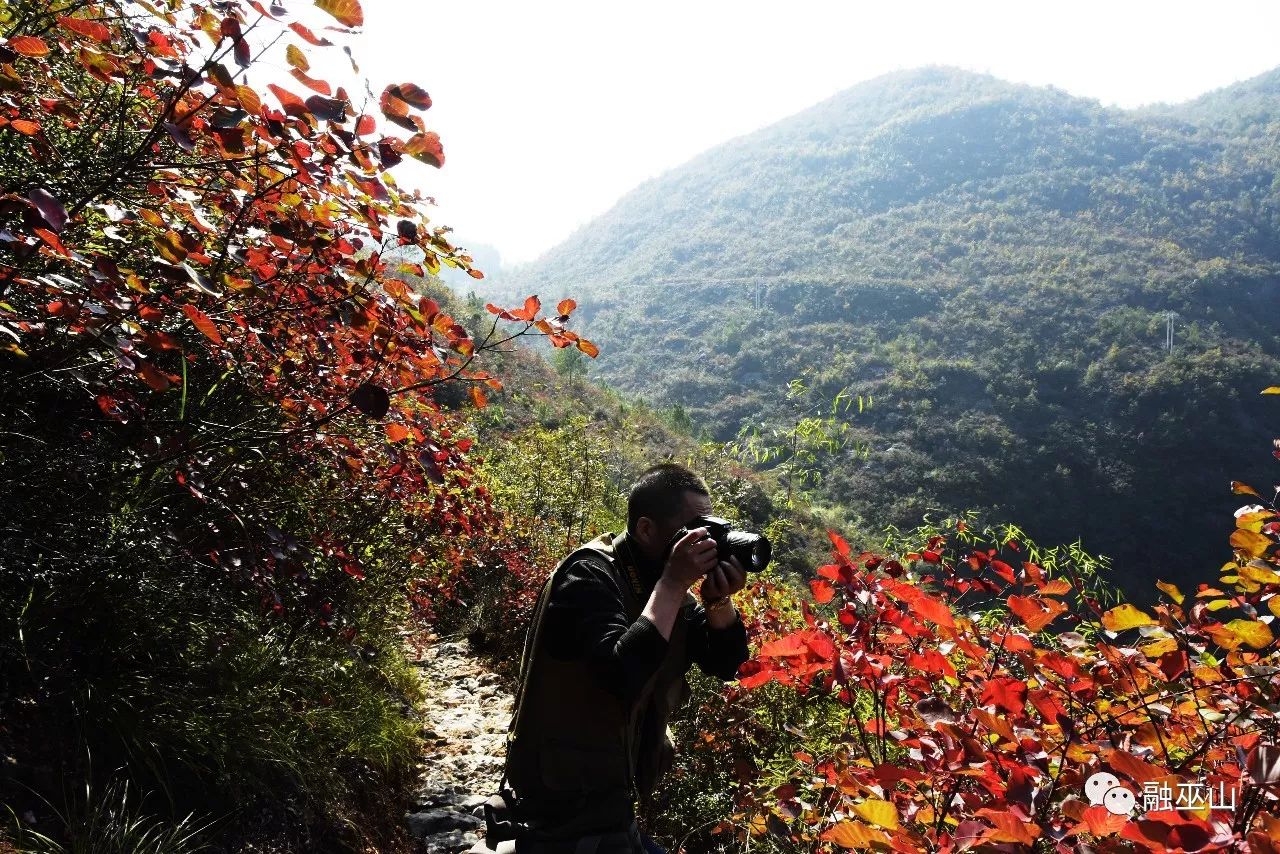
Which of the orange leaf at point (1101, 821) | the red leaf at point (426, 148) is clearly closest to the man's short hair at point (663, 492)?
the red leaf at point (426, 148)

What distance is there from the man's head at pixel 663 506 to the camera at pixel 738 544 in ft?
0.19

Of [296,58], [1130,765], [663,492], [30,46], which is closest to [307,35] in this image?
[296,58]

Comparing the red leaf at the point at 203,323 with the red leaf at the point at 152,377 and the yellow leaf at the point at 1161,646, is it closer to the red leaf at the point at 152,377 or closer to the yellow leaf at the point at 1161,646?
the red leaf at the point at 152,377

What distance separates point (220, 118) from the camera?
130 centimetres

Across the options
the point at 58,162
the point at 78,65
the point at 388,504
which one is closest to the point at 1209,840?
the point at 58,162

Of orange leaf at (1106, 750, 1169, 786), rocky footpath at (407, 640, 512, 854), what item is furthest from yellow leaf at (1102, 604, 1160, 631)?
rocky footpath at (407, 640, 512, 854)

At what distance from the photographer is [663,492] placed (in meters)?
1.81

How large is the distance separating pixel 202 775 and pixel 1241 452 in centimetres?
4723

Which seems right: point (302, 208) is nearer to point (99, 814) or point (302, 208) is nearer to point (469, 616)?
point (99, 814)

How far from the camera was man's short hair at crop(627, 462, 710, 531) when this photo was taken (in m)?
1.80

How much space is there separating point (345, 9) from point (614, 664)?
1.31m

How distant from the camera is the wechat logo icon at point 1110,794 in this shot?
44.5 inches

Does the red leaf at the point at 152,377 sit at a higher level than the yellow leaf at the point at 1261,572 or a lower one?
higher

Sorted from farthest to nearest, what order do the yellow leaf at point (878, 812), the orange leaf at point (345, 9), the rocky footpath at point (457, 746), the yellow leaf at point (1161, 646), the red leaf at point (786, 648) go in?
the rocky footpath at point (457, 746) → the red leaf at point (786, 648) → the yellow leaf at point (1161, 646) → the orange leaf at point (345, 9) → the yellow leaf at point (878, 812)
